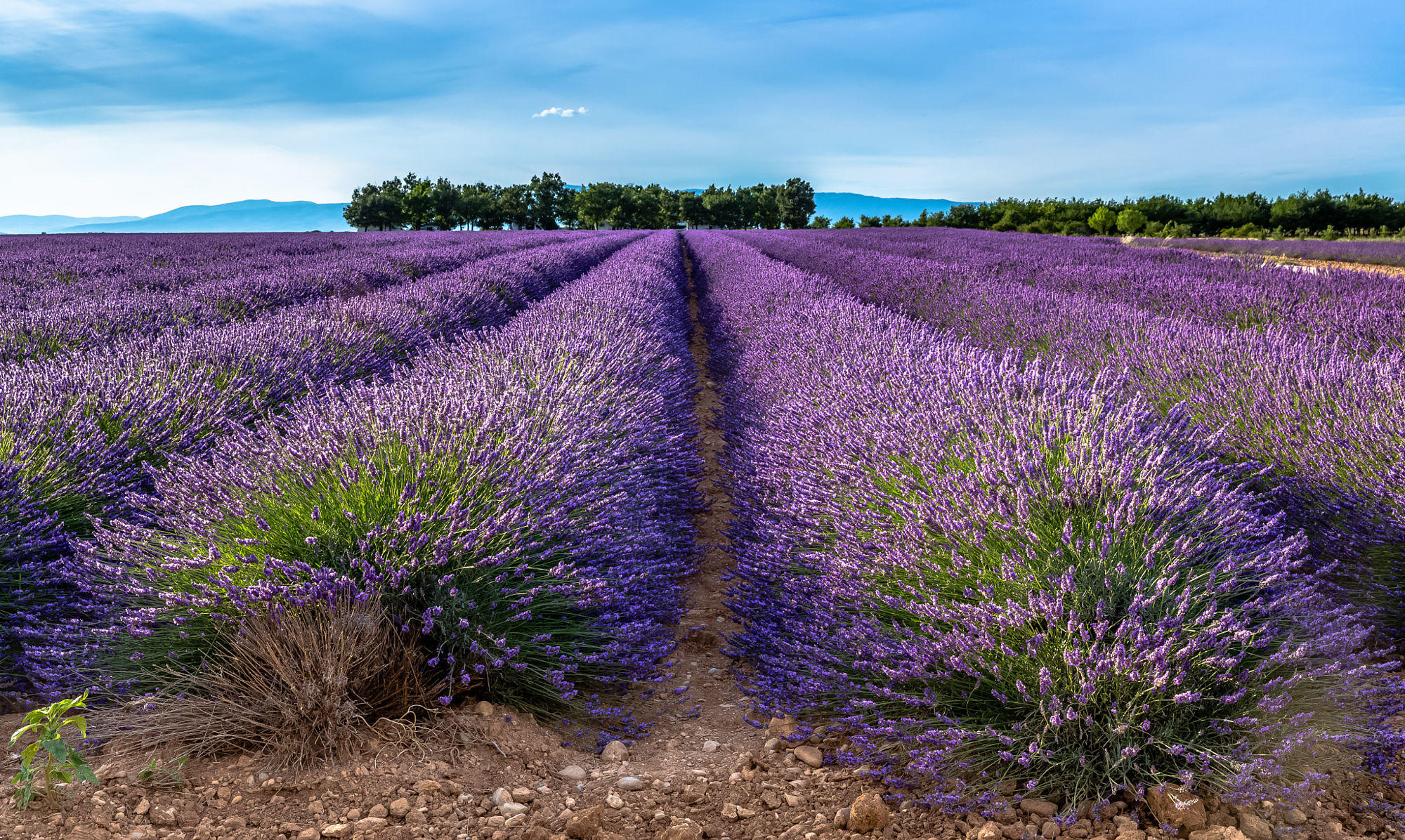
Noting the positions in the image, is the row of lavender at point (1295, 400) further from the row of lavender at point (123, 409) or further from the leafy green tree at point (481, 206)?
the leafy green tree at point (481, 206)

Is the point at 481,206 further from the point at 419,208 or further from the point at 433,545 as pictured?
the point at 433,545

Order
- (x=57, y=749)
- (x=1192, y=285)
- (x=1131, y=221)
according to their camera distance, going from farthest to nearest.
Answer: (x=1131, y=221) → (x=1192, y=285) → (x=57, y=749)

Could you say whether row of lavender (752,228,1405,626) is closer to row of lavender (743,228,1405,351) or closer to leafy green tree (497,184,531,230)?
row of lavender (743,228,1405,351)

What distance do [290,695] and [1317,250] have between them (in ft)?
78.8

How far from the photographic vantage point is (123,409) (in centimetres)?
342

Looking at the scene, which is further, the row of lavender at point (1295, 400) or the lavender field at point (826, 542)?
the row of lavender at point (1295, 400)

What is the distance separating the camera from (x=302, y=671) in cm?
189

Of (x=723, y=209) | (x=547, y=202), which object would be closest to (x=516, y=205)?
(x=547, y=202)

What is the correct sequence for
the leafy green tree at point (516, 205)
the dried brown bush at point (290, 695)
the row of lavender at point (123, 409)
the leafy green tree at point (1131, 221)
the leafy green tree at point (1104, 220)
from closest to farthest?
the dried brown bush at point (290, 695) < the row of lavender at point (123, 409) < the leafy green tree at point (1131, 221) < the leafy green tree at point (1104, 220) < the leafy green tree at point (516, 205)

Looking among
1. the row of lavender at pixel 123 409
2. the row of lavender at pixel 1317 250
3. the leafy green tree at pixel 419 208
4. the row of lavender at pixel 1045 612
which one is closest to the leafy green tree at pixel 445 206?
the leafy green tree at pixel 419 208

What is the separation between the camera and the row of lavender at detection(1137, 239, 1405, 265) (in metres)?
16.9

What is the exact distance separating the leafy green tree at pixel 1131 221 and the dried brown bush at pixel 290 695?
135 feet

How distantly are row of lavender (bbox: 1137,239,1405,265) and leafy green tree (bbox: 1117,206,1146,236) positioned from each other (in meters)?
14.0

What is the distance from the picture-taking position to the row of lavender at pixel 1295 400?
258 cm
